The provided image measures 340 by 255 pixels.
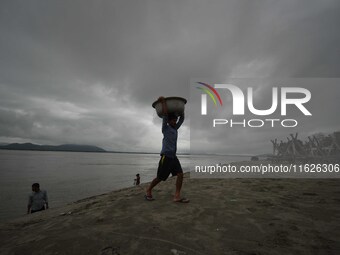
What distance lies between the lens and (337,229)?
297cm

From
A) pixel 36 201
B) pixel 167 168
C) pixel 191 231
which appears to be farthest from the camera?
pixel 36 201

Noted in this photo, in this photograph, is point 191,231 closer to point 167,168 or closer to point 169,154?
point 167,168

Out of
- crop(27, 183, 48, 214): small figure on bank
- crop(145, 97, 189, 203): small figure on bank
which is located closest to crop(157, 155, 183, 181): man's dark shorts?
crop(145, 97, 189, 203): small figure on bank

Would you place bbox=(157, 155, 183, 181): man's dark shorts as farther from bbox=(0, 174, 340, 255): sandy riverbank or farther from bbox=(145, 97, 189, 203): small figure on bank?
bbox=(0, 174, 340, 255): sandy riverbank

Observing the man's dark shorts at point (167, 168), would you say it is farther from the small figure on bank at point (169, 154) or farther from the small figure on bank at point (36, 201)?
the small figure on bank at point (36, 201)

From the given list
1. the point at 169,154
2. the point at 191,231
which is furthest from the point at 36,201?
the point at 191,231

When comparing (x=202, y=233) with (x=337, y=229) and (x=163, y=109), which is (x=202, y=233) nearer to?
(x=337, y=229)

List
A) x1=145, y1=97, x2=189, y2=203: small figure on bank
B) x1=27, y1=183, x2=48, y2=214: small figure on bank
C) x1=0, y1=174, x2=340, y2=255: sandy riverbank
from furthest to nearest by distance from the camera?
1. x1=27, y1=183, x2=48, y2=214: small figure on bank
2. x1=145, y1=97, x2=189, y2=203: small figure on bank
3. x1=0, y1=174, x2=340, y2=255: sandy riverbank

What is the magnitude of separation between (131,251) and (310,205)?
420 cm

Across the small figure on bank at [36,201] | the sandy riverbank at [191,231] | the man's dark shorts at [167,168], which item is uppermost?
the man's dark shorts at [167,168]

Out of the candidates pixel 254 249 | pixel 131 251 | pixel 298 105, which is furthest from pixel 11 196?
pixel 298 105

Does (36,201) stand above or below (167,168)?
below

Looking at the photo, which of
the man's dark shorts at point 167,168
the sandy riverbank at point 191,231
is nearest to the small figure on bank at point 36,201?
the sandy riverbank at point 191,231

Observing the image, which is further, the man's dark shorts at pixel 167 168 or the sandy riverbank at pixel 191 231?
the man's dark shorts at pixel 167 168
